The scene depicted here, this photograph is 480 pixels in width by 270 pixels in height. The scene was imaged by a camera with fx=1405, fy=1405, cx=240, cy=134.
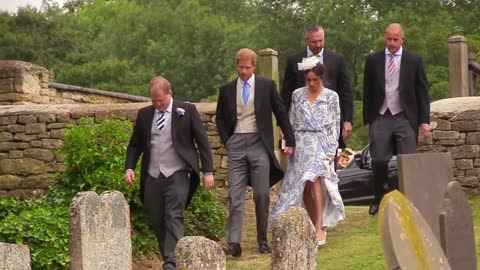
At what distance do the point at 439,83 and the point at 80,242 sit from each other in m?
26.9

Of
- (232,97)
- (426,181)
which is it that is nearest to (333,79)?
(232,97)

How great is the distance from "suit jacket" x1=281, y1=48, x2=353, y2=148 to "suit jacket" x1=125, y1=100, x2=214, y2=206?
109cm

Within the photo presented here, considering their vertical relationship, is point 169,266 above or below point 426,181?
below

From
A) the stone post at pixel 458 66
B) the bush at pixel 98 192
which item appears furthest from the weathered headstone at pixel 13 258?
the stone post at pixel 458 66

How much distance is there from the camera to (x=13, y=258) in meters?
6.57

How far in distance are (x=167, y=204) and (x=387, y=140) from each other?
2.09m

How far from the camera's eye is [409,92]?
11.1 m

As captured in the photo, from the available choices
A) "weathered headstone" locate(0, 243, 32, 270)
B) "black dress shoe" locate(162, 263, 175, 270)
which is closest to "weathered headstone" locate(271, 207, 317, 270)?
"weathered headstone" locate(0, 243, 32, 270)

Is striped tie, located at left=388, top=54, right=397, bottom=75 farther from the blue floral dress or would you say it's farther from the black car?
the black car

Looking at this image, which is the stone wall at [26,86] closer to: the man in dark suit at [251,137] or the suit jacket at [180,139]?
the man in dark suit at [251,137]

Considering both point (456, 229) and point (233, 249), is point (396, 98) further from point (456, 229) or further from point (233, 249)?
point (456, 229)

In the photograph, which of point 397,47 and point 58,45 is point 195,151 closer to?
point 397,47

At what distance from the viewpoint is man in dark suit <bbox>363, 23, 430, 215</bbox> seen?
11.1 metres

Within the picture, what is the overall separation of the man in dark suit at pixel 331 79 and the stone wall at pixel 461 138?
2657 mm
